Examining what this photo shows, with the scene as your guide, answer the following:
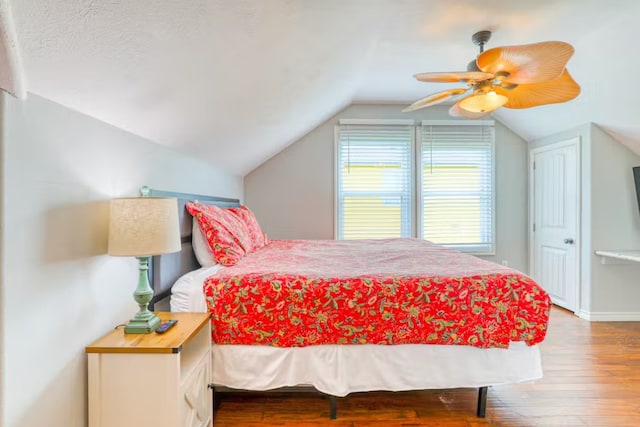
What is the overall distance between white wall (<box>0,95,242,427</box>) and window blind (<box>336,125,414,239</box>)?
Result: 9.81 feet

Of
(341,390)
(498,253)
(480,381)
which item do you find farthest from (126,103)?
(498,253)

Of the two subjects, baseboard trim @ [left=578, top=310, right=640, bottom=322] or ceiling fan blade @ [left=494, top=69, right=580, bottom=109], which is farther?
baseboard trim @ [left=578, top=310, right=640, bottom=322]

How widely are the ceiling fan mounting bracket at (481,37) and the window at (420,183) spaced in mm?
1722

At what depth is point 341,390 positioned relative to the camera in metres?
1.64

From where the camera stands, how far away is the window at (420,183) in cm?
417

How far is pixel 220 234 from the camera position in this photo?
2.07 metres

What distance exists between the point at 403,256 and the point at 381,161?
2126 mm

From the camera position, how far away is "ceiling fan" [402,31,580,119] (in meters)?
1.64

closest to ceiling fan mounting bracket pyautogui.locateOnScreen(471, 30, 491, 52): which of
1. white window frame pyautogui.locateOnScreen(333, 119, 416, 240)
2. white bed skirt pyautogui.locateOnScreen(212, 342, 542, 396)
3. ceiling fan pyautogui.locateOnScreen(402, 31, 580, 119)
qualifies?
ceiling fan pyautogui.locateOnScreen(402, 31, 580, 119)

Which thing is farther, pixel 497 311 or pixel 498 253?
pixel 498 253

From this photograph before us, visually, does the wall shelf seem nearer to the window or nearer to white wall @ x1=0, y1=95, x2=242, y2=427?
the window

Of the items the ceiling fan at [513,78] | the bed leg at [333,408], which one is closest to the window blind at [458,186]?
the ceiling fan at [513,78]

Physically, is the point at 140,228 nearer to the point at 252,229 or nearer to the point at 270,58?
the point at 270,58

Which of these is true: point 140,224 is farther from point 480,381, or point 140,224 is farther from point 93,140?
point 480,381
